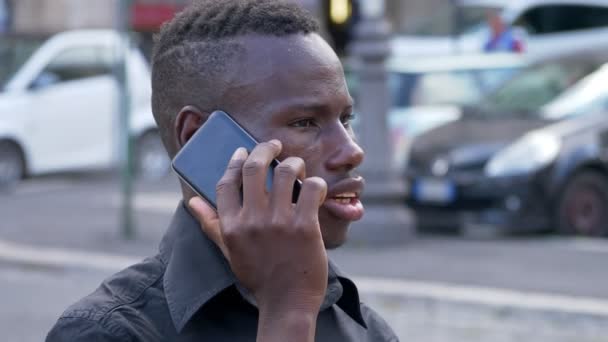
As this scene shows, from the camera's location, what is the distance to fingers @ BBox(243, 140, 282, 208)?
149 centimetres

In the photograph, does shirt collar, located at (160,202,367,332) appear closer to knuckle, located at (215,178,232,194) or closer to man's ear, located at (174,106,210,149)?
man's ear, located at (174,106,210,149)

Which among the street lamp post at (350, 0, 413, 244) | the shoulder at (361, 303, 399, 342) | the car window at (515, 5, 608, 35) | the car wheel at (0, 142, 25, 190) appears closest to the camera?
the shoulder at (361, 303, 399, 342)

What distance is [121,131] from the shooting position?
1020 centimetres

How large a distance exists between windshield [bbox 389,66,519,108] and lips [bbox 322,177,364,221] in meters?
10.6

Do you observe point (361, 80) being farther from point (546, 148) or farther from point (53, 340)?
point (53, 340)

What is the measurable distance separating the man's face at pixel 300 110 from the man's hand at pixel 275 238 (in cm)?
18

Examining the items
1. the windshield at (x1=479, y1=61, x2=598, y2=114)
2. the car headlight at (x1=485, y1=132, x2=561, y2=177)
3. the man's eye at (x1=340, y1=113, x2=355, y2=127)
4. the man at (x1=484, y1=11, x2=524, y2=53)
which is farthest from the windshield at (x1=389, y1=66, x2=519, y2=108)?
the man's eye at (x1=340, y1=113, x2=355, y2=127)

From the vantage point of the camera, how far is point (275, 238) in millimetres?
1511

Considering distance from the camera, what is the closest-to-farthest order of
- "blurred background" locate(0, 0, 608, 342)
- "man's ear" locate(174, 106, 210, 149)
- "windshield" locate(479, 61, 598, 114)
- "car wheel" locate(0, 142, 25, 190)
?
1. "man's ear" locate(174, 106, 210, 149)
2. "blurred background" locate(0, 0, 608, 342)
3. "windshield" locate(479, 61, 598, 114)
4. "car wheel" locate(0, 142, 25, 190)

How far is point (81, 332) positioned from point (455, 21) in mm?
16090

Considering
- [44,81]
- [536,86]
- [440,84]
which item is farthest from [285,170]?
[44,81]

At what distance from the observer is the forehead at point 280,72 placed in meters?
1.77

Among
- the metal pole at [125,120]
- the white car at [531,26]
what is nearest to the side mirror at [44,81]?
the metal pole at [125,120]

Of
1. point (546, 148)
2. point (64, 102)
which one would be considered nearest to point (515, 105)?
point (546, 148)
